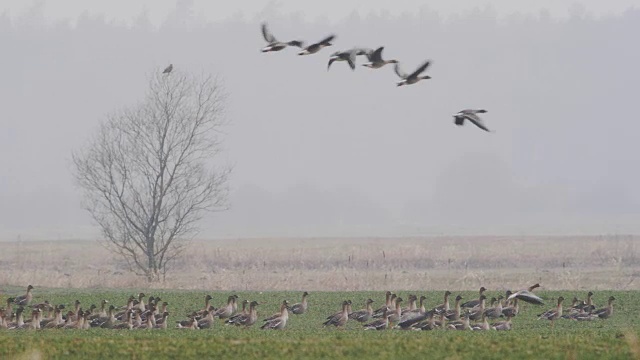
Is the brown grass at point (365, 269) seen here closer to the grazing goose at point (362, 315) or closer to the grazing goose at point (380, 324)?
the grazing goose at point (362, 315)

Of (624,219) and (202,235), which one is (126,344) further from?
(624,219)

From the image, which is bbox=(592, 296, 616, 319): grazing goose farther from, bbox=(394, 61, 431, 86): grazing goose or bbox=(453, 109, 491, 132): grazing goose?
bbox=(394, 61, 431, 86): grazing goose

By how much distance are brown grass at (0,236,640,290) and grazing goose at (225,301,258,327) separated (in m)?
17.2

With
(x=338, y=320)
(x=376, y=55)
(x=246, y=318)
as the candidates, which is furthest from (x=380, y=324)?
(x=376, y=55)

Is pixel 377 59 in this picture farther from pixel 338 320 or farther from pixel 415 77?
pixel 338 320

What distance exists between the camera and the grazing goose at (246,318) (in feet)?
106

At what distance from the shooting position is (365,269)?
211ft

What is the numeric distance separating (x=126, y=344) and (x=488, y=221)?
16093cm

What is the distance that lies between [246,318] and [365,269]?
31.8 meters

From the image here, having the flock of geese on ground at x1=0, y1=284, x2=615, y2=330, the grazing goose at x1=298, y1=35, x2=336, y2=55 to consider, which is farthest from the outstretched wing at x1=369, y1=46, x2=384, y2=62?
the flock of geese on ground at x1=0, y1=284, x2=615, y2=330

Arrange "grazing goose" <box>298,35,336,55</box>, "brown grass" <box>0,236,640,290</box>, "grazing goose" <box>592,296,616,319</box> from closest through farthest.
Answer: "grazing goose" <box>298,35,336,55</box> < "grazing goose" <box>592,296,616,319</box> < "brown grass" <box>0,236,640,290</box>

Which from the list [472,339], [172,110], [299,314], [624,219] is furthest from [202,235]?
[472,339]

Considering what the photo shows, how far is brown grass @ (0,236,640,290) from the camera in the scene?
2072 inches

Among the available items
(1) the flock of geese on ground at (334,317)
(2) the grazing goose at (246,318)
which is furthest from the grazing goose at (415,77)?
(2) the grazing goose at (246,318)
